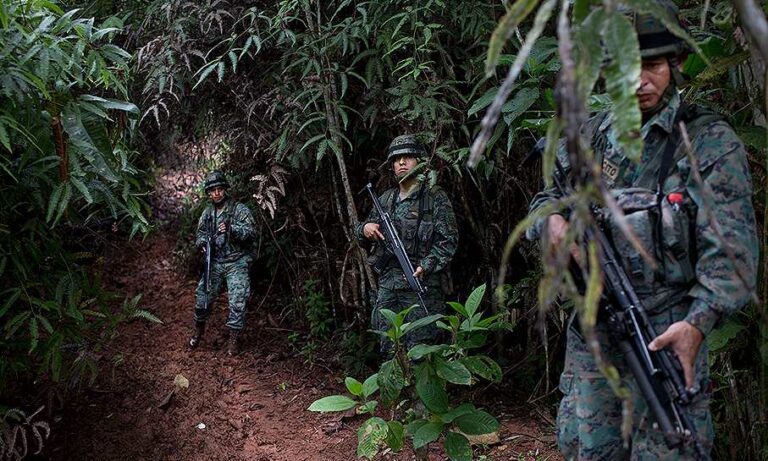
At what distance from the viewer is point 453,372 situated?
8.96ft

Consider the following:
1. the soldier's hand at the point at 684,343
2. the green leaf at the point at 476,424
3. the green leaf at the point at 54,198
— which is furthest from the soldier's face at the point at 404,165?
the soldier's hand at the point at 684,343

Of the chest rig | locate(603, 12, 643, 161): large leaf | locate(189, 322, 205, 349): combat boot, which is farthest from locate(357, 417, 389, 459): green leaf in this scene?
locate(189, 322, 205, 349): combat boot

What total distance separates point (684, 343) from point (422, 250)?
8.89 ft

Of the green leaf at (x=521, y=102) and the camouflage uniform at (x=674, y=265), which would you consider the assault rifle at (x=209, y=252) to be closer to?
the green leaf at (x=521, y=102)

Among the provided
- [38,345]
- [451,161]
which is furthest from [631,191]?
[38,345]

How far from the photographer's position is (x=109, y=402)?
4.91 metres

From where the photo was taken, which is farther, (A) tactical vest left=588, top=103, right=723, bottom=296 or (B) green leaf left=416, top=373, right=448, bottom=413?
(B) green leaf left=416, top=373, right=448, bottom=413

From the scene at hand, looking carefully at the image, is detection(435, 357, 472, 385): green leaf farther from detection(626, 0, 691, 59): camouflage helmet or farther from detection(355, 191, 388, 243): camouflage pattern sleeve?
detection(355, 191, 388, 243): camouflage pattern sleeve

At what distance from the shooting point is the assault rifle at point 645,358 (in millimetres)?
1685

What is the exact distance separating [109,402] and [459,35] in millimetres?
3693

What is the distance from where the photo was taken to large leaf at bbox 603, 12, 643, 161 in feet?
2.95

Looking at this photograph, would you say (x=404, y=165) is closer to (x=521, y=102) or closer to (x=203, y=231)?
(x=521, y=102)

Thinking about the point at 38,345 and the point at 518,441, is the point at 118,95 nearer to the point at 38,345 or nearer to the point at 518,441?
the point at 38,345

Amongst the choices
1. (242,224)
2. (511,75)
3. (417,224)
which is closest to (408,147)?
(417,224)
